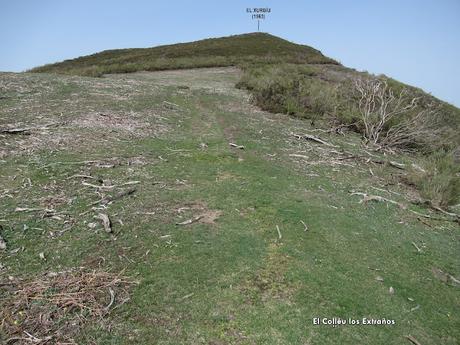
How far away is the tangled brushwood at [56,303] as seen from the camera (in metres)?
5.26

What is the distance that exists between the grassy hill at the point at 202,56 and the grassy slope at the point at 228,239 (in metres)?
22.9

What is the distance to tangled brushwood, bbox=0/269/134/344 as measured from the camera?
5.26 metres

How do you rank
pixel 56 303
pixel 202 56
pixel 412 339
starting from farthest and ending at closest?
1. pixel 202 56
2. pixel 412 339
3. pixel 56 303

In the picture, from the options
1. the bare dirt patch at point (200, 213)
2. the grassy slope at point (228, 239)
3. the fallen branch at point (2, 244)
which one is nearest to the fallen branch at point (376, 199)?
the grassy slope at point (228, 239)

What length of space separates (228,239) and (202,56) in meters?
41.5

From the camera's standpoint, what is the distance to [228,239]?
7.93 meters

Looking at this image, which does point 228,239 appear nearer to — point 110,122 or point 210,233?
point 210,233

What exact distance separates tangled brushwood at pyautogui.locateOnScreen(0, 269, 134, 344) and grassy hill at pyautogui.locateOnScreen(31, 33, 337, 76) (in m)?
29.1

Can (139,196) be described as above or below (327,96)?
below

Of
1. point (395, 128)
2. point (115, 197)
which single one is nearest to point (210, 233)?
point (115, 197)

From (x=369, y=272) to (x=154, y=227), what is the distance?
4.19m

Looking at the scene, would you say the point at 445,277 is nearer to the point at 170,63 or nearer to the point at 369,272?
the point at 369,272

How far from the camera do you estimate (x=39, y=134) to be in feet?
42.0

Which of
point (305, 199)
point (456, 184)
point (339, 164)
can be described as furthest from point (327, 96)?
point (305, 199)
